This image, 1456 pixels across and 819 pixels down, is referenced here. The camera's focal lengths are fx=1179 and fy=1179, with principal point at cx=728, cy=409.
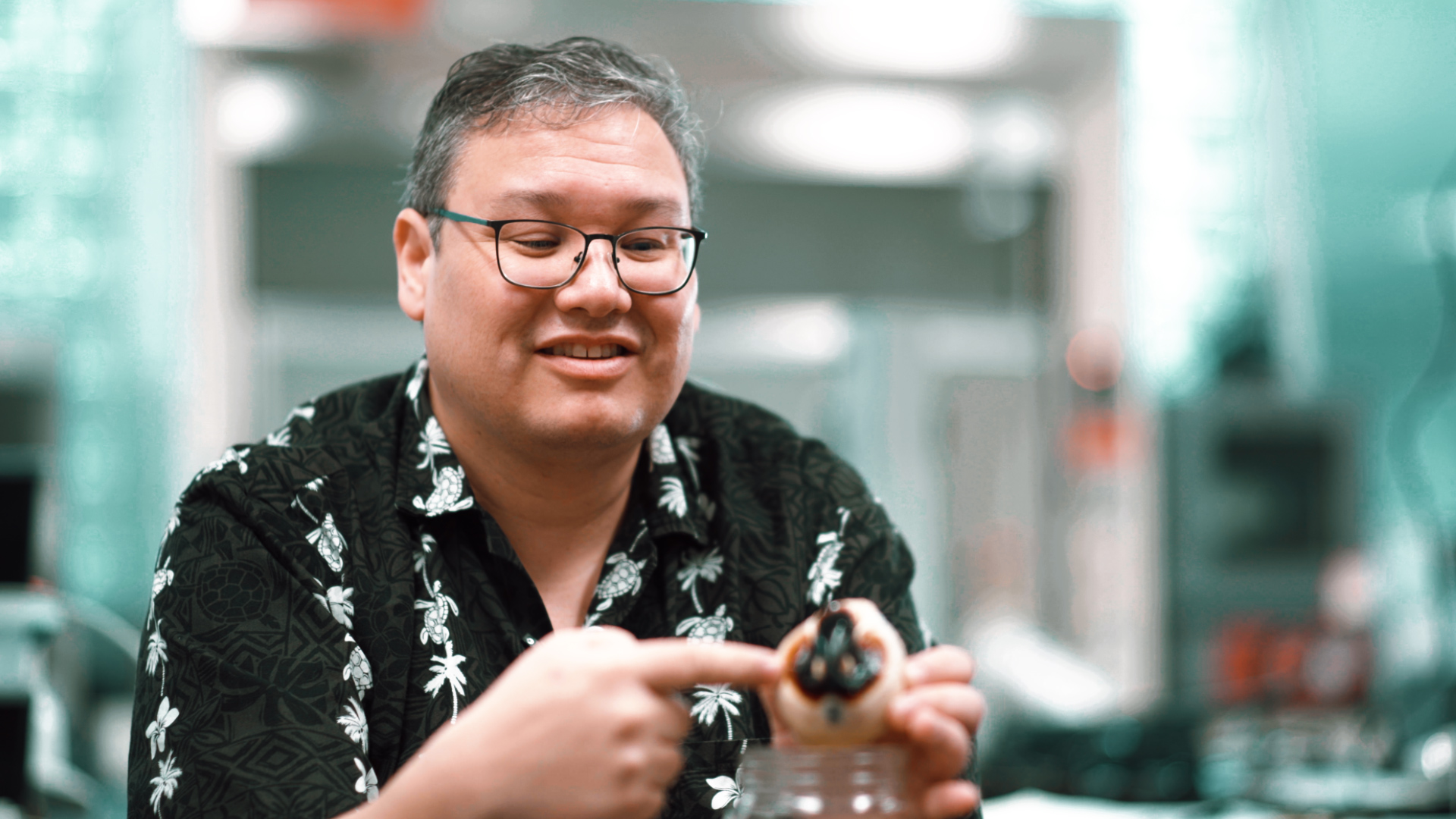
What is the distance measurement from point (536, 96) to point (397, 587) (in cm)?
38

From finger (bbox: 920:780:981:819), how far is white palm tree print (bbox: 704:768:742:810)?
0.13m

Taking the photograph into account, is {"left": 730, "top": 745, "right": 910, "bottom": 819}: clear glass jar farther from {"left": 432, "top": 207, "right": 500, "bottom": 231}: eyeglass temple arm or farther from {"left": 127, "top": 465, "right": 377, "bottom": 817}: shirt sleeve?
{"left": 432, "top": 207, "right": 500, "bottom": 231}: eyeglass temple arm

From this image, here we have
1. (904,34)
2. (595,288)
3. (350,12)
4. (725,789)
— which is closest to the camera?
(725,789)

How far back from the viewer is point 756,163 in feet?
16.0

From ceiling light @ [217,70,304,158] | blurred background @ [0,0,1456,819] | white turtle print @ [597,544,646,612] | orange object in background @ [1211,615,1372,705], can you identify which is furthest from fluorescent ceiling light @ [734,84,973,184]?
white turtle print @ [597,544,646,612]

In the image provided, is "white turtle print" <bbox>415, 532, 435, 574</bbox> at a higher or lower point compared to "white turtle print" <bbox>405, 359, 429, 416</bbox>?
lower

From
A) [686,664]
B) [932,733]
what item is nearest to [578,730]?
[686,664]

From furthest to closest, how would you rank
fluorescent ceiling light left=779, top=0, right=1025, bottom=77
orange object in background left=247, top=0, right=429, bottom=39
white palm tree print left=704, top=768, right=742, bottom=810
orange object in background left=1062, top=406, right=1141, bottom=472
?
orange object in background left=1062, top=406, right=1141, bottom=472 → fluorescent ceiling light left=779, top=0, right=1025, bottom=77 → orange object in background left=247, top=0, right=429, bottom=39 → white palm tree print left=704, top=768, right=742, bottom=810

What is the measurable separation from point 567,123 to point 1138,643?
3.68 metres

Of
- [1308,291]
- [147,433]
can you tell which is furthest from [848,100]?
[147,433]

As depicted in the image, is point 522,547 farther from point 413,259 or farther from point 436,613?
point 413,259

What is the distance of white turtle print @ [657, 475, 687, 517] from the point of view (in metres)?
1.00

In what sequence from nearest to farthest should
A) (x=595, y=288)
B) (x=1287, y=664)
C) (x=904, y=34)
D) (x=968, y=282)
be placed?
(x=595, y=288)
(x=1287, y=664)
(x=904, y=34)
(x=968, y=282)

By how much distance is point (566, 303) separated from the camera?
82 centimetres
